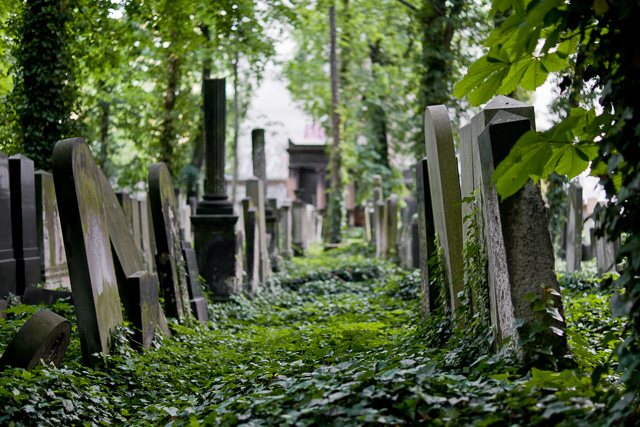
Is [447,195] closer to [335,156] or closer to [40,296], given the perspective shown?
[40,296]

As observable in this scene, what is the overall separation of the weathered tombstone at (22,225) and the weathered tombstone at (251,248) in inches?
143

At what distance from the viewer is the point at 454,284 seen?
460 centimetres

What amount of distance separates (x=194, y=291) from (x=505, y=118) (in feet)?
16.2

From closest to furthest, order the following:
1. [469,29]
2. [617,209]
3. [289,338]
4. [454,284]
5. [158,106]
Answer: [617,209], [454,284], [289,338], [469,29], [158,106]

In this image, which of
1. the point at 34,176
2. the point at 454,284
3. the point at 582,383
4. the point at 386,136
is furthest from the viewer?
the point at 386,136

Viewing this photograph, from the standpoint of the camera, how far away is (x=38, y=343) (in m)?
4.09

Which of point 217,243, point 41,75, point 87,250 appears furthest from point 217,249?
point 87,250

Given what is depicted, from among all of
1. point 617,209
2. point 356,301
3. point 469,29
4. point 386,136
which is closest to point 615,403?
point 617,209

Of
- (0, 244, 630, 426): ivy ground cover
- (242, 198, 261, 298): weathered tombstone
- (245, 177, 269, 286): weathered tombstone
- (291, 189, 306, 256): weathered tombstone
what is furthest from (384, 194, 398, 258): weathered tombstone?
(0, 244, 630, 426): ivy ground cover

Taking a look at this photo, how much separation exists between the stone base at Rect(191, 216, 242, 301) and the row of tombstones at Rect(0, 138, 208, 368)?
1678mm

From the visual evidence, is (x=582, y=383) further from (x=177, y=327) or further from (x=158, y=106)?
(x=158, y=106)

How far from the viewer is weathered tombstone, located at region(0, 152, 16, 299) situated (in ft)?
22.5

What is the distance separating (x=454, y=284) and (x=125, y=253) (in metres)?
2.95

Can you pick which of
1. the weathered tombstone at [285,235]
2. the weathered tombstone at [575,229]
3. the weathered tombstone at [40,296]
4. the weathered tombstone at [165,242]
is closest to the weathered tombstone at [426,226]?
the weathered tombstone at [165,242]
